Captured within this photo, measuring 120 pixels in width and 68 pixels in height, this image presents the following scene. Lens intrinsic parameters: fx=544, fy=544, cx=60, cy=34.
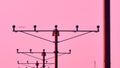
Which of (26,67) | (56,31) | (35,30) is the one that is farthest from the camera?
(26,67)

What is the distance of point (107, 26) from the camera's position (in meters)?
8.36

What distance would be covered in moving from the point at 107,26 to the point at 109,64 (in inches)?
23.2

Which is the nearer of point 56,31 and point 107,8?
point 107,8

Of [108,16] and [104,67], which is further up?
[108,16]

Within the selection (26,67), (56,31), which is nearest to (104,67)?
(56,31)

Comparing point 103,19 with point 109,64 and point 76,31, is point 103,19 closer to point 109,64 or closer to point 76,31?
point 109,64

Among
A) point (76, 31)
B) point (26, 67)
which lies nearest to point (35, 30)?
point (76, 31)

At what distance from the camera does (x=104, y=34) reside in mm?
8336

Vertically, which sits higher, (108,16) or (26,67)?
(108,16)

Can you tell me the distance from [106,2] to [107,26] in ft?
1.31

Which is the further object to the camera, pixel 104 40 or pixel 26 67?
pixel 26 67

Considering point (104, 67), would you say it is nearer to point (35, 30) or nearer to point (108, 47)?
point (108, 47)

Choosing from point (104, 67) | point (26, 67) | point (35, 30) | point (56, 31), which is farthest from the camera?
point (26, 67)

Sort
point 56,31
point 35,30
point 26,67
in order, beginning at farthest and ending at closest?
point 26,67 → point 56,31 → point 35,30
